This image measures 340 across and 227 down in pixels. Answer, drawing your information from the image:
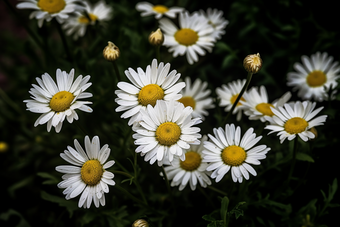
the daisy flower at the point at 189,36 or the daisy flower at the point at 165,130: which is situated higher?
the daisy flower at the point at 189,36

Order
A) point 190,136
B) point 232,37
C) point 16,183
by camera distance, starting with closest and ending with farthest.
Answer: point 190,136 → point 16,183 → point 232,37

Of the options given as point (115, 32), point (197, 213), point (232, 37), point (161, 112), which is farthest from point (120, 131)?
point (232, 37)

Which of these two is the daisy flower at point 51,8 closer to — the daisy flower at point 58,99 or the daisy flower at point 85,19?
the daisy flower at point 85,19

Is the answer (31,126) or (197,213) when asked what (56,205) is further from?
(197,213)

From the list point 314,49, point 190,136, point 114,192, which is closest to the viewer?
point 190,136

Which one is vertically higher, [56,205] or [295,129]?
[295,129]

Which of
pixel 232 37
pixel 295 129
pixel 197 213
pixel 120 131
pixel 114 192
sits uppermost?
pixel 232 37

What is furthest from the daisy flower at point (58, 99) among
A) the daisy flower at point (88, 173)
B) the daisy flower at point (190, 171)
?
the daisy flower at point (190, 171)

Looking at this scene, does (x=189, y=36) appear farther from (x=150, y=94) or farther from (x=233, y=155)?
(x=233, y=155)

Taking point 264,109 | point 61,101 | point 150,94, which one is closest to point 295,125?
point 264,109
